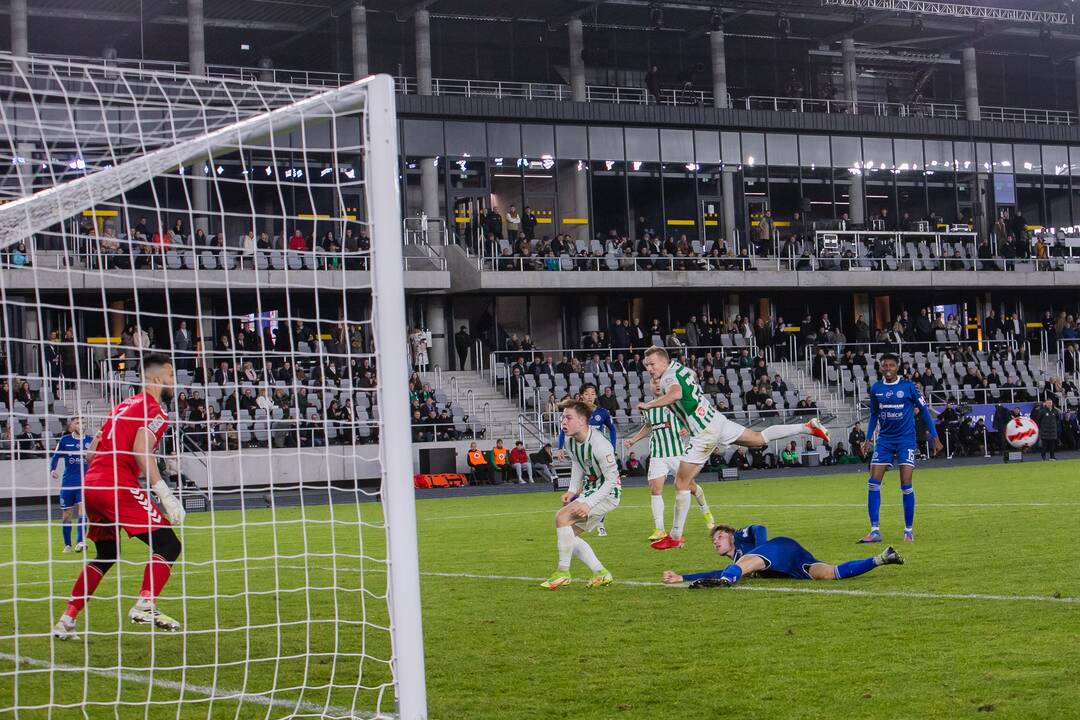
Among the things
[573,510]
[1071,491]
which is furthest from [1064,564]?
[1071,491]

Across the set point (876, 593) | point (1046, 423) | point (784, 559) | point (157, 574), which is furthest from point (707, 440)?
point (1046, 423)

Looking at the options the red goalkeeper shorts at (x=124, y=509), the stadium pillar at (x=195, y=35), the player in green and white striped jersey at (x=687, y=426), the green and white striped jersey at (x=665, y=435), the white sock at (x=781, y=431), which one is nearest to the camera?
the red goalkeeper shorts at (x=124, y=509)

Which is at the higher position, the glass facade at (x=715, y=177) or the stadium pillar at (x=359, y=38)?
the stadium pillar at (x=359, y=38)

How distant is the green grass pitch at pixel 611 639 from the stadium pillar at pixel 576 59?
1344 inches

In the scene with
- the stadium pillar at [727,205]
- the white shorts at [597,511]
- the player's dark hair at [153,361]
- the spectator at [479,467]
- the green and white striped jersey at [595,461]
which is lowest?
the spectator at [479,467]

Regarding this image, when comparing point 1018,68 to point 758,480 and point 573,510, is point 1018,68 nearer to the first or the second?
point 758,480

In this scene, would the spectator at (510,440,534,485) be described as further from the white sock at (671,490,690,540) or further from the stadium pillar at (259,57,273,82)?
the white sock at (671,490,690,540)

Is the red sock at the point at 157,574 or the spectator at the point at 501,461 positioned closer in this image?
the red sock at the point at 157,574

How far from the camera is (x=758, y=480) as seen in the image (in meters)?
31.2

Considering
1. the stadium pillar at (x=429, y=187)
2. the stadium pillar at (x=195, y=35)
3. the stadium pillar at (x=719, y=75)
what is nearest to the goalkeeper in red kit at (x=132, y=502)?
the stadium pillar at (x=195, y=35)

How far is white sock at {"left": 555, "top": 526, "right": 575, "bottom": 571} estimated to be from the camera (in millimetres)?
11125

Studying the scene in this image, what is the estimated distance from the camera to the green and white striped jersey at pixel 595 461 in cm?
1165

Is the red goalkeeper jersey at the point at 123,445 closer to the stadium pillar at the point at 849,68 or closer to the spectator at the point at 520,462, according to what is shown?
the spectator at the point at 520,462

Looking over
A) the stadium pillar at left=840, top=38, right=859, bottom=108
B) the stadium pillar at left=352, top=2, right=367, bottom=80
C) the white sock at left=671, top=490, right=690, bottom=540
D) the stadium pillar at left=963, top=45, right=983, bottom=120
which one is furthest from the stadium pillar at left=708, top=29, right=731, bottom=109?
the white sock at left=671, top=490, right=690, bottom=540
